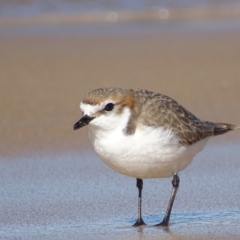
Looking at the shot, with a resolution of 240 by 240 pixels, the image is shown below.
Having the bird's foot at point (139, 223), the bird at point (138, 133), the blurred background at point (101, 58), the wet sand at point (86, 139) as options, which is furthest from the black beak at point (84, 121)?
the blurred background at point (101, 58)

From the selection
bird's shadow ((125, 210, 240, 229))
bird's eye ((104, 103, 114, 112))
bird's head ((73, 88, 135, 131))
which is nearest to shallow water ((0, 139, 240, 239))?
bird's shadow ((125, 210, 240, 229))

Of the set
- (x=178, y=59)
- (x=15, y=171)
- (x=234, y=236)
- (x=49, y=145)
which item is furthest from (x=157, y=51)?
(x=234, y=236)

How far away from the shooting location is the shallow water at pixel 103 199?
533 cm

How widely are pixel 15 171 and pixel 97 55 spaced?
4691 mm

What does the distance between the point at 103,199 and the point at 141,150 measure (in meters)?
1.05

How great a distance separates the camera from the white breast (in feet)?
17.0

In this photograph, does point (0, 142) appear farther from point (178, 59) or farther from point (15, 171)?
point (178, 59)

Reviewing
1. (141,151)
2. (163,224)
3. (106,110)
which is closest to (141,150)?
(141,151)

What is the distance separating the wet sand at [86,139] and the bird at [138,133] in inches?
17.3

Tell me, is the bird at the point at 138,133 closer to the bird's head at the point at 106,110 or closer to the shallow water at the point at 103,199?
the bird's head at the point at 106,110

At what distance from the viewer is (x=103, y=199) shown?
612cm

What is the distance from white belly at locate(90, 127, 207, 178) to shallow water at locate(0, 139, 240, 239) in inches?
17.6

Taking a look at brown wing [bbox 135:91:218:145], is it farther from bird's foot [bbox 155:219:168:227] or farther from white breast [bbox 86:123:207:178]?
bird's foot [bbox 155:219:168:227]

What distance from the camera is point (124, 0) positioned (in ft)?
49.8
